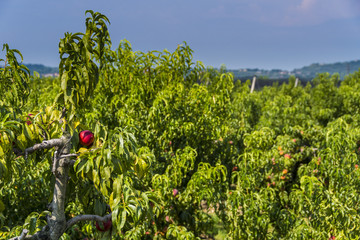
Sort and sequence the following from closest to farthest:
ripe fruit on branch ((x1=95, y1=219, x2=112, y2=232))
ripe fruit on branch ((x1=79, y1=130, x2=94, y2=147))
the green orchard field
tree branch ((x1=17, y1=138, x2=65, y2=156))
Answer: tree branch ((x1=17, y1=138, x2=65, y2=156)) → ripe fruit on branch ((x1=79, y1=130, x2=94, y2=147)) → ripe fruit on branch ((x1=95, y1=219, x2=112, y2=232)) → the green orchard field

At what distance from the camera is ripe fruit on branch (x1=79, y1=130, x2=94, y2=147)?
1.63 m

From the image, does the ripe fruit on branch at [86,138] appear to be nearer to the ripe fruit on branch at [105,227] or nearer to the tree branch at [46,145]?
the tree branch at [46,145]

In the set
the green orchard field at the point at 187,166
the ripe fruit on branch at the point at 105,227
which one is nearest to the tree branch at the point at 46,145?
the ripe fruit on branch at the point at 105,227

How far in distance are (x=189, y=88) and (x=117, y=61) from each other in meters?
1.08

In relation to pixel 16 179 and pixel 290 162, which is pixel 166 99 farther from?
pixel 290 162

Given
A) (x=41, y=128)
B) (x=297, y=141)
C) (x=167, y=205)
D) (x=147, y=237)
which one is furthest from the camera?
(x=297, y=141)

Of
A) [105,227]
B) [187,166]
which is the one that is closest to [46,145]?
[105,227]

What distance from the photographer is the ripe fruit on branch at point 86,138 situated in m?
1.63

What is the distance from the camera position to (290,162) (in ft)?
15.6

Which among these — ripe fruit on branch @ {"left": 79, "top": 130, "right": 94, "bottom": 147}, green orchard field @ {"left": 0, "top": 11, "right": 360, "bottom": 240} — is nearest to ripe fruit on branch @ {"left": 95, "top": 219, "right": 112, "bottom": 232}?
ripe fruit on branch @ {"left": 79, "top": 130, "right": 94, "bottom": 147}

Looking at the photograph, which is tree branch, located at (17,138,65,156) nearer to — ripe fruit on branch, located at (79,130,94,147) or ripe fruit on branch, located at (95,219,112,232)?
ripe fruit on branch, located at (79,130,94,147)

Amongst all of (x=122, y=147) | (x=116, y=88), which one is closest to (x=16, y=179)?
(x=116, y=88)

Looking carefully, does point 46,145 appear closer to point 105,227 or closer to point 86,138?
point 86,138

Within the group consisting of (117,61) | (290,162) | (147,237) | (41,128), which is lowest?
(147,237)
